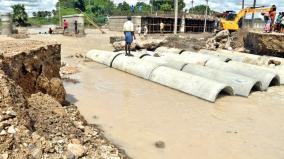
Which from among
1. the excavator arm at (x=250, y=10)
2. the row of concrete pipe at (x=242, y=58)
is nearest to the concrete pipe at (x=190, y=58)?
the row of concrete pipe at (x=242, y=58)

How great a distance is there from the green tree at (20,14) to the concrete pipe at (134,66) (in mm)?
34061

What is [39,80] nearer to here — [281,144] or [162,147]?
[162,147]

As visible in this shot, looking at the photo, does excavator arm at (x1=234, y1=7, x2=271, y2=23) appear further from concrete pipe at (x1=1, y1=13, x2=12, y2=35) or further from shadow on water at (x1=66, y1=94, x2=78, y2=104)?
concrete pipe at (x1=1, y1=13, x2=12, y2=35)

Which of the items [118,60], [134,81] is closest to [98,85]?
[134,81]

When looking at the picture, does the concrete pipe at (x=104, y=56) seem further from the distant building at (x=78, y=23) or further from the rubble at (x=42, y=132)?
the distant building at (x=78, y=23)

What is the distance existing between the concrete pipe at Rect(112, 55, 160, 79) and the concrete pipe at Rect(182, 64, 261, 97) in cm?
126

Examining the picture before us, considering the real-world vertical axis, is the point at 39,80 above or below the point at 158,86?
above

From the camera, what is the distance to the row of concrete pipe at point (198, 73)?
856 cm

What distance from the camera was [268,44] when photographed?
1342 cm

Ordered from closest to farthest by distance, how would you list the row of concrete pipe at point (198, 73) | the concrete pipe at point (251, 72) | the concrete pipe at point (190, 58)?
the row of concrete pipe at point (198, 73) → the concrete pipe at point (251, 72) → the concrete pipe at point (190, 58)

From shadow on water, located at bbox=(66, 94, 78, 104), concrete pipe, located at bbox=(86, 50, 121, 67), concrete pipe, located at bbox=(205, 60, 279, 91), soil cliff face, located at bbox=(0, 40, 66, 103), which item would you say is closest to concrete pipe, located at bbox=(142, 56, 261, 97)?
concrete pipe, located at bbox=(205, 60, 279, 91)

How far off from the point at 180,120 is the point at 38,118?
2.95m

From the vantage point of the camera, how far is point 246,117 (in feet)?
23.3

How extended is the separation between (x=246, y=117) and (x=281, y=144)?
1.38 m
